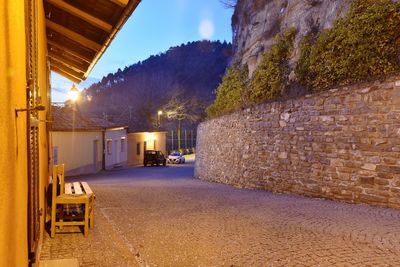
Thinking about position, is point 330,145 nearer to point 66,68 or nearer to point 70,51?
point 70,51

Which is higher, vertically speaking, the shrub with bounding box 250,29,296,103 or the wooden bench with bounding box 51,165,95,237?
the shrub with bounding box 250,29,296,103

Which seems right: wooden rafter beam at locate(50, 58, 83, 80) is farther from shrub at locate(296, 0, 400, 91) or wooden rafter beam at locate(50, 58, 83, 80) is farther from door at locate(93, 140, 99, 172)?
door at locate(93, 140, 99, 172)

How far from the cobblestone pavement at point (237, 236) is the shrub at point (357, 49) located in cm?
271

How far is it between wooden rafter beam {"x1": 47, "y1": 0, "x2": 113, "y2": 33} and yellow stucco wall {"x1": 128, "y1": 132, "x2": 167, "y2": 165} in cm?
3091

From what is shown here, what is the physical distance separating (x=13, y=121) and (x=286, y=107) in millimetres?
9365

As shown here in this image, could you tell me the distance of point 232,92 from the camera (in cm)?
1709

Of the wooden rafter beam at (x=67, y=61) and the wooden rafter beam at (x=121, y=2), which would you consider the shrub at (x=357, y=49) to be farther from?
the wooden rafter beam at (x=121, y=2)

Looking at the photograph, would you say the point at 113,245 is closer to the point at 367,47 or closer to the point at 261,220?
the point at 261,220

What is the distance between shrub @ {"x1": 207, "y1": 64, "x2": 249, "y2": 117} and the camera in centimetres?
1581

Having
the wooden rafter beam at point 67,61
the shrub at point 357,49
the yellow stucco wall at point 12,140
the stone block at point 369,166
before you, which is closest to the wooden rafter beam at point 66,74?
the wooden rafter beam at point 67,61

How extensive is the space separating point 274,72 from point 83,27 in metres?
7.95

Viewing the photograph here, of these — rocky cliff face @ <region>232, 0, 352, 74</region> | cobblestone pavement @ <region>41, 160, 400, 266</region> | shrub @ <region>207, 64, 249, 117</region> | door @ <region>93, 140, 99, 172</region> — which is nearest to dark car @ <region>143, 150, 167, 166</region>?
door @ <region>93, 140, 99, 172</region>

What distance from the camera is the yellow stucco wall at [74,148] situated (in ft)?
72.8

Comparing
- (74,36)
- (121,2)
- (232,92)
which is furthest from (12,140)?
(232,92)
